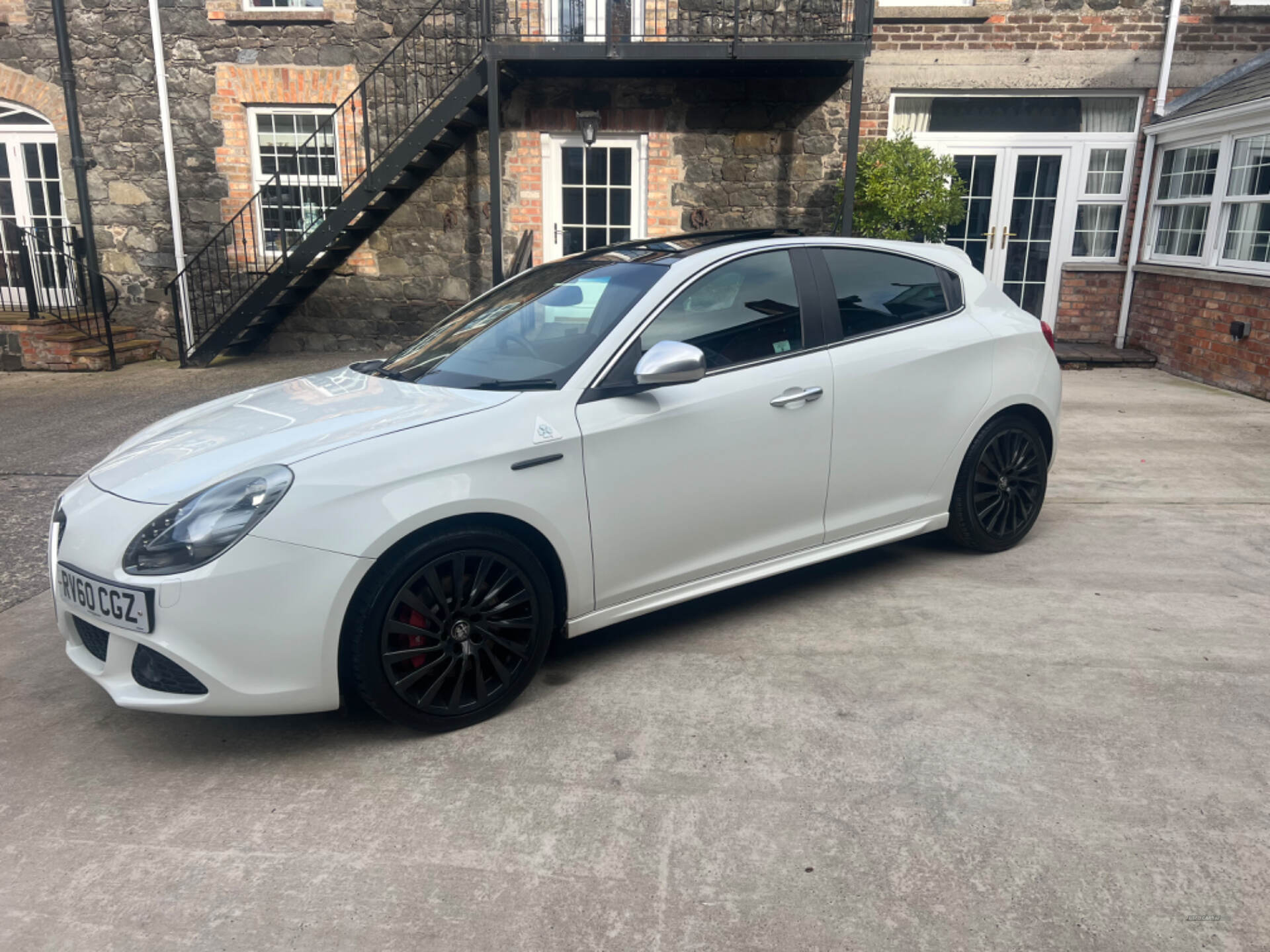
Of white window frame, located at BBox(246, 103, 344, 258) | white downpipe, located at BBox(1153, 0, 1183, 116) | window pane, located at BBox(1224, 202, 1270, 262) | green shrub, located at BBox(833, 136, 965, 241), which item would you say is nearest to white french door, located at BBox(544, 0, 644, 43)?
white window frame, located at BBox(246, 103, 344, 258)

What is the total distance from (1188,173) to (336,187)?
9935mm

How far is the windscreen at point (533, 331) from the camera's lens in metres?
3.40

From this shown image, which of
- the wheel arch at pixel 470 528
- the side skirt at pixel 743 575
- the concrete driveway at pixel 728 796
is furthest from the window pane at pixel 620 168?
the wheel arch at pixel 470 528

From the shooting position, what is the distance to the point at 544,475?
3.08 m

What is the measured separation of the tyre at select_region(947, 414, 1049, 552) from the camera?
434cm

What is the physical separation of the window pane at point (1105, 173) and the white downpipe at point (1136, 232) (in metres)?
0.23

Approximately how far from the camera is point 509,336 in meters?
3.71

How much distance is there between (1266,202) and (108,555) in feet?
33.7

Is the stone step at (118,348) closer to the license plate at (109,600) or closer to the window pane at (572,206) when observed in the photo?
the window pane at (572,206)

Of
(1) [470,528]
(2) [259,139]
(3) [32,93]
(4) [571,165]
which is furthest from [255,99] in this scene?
(1) [470,528]

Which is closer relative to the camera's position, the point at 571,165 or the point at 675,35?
the point at 675,35

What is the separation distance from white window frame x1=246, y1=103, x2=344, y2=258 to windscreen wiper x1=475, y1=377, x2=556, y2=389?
915 cm

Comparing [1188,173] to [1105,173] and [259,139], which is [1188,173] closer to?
[1105,173]

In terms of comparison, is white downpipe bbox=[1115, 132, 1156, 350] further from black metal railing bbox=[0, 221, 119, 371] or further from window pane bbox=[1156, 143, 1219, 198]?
black metal railing bbox=[0, 221, 119, 371]
